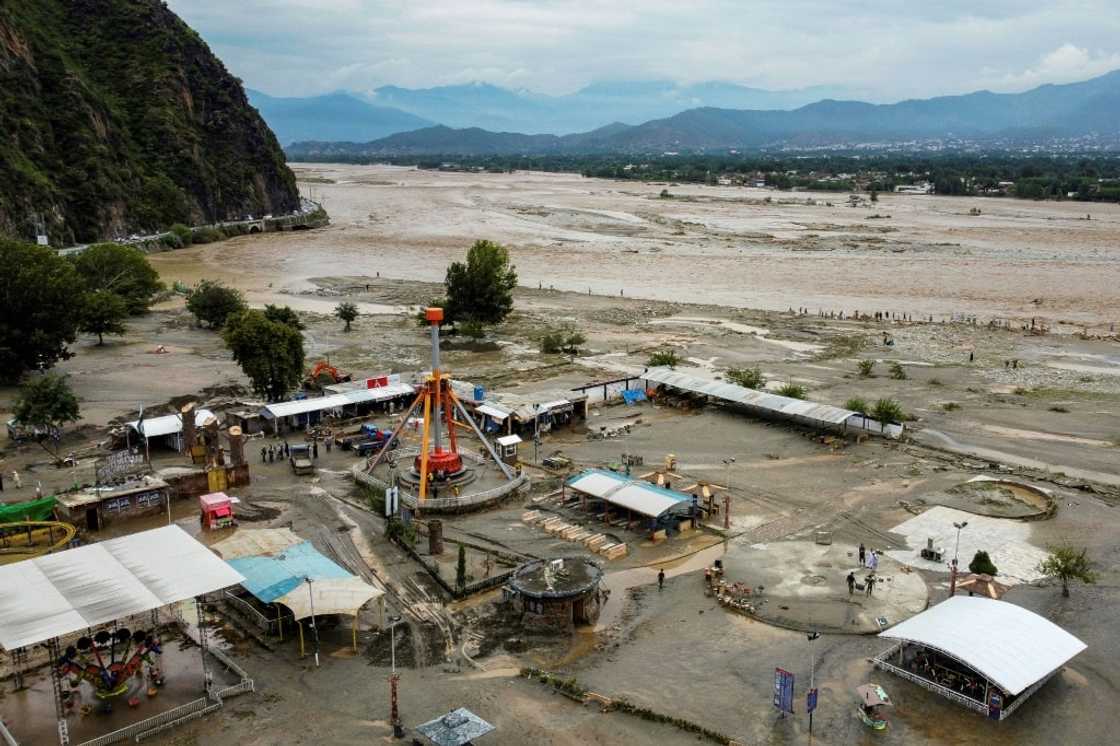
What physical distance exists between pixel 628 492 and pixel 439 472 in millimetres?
6891

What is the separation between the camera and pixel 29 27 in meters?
115

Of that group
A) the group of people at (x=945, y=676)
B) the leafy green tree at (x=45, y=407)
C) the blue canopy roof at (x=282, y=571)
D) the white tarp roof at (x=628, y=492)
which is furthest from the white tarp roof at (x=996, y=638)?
the leafy green tree at (x=45, y=407)

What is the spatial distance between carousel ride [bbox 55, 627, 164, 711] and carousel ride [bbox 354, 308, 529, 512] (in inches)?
452

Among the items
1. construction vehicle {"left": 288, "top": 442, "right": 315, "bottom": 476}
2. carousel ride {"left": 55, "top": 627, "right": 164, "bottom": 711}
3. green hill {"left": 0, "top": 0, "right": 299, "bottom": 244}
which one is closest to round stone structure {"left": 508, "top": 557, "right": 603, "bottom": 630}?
carousel ride {"left": 55, "top": 627, "right": 164, "bottom": 711}

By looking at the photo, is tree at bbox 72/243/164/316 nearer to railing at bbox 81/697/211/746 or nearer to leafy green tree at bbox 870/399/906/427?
leafy green tree at bbox 870/399/906/427

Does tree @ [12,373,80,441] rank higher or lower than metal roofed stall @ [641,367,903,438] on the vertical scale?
higher

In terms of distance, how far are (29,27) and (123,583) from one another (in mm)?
122547

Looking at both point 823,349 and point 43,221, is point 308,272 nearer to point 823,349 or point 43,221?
point 43,221

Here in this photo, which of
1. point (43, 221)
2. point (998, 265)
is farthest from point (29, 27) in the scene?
point (998, 265)

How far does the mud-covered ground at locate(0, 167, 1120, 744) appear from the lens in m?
18.8

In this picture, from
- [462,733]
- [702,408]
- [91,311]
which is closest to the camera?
[462,733]

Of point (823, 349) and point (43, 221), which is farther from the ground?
point (43, 221)

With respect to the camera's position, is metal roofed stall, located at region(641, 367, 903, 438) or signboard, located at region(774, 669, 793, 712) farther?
metal roofed stall, located at region(641, 367, 903, 438)

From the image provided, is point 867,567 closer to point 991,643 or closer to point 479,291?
point 991,643
